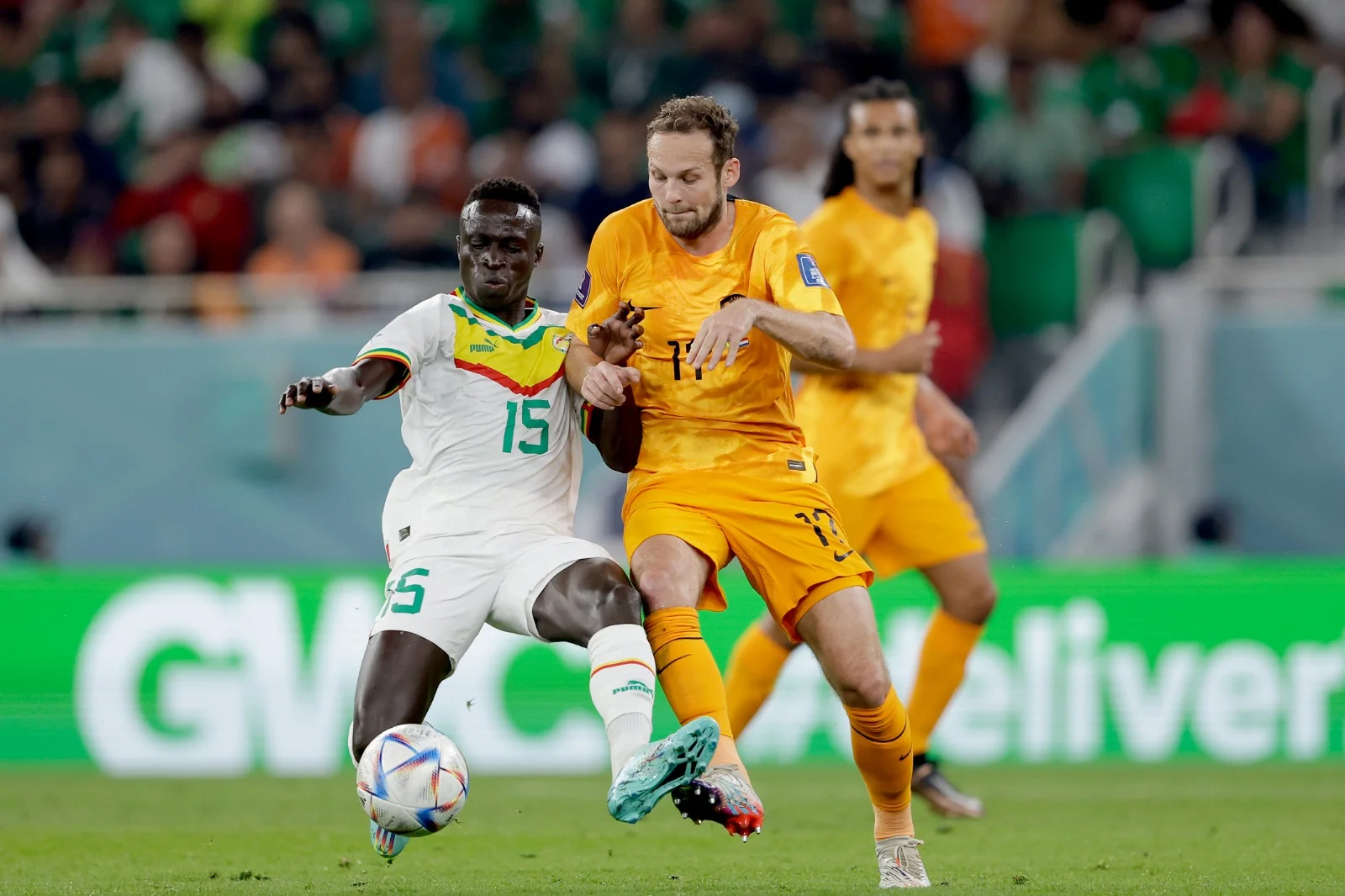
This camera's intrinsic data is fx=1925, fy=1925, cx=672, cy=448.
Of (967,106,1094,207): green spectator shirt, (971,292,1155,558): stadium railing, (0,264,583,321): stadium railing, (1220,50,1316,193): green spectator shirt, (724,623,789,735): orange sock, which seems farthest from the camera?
(1220,50,1316,193): green spectator shirt

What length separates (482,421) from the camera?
20.1 feet

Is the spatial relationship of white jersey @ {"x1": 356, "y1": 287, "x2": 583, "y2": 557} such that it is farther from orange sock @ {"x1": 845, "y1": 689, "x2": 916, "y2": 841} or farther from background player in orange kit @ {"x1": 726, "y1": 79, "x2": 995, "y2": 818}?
background player in orange kit @ {"x1": 726, "y1": 79, "x2": 995, "y2": 818}

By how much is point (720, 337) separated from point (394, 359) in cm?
112

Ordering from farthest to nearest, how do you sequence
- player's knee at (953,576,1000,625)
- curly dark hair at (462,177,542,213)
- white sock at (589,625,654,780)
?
1. player's knee at (953,576,1000,625)
2. curly dark hair at (462,177,542,213)
3. white sock at (589,625,654,780)

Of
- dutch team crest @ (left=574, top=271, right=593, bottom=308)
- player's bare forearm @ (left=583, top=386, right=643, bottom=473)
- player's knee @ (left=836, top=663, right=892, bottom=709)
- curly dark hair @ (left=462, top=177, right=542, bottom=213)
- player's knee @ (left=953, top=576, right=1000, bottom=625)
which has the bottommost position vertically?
player's knee @ (left=953, top=576, right=1000, bottom=625)

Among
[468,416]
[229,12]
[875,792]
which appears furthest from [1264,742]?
[229,12]

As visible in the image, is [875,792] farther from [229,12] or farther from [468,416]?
[229,12]

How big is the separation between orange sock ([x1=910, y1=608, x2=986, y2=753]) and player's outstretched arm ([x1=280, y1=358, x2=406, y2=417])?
119 inches

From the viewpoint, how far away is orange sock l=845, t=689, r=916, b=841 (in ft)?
19.2

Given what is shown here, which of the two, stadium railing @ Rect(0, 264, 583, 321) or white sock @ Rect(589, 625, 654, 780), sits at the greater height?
stadium railing @ Rect(0, 264, 583, 321)

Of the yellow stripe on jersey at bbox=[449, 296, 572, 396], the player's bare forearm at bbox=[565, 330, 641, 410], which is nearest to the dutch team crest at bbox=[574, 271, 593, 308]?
the yellow stripe on jersey at bbox=[449, 296, 572, 396]

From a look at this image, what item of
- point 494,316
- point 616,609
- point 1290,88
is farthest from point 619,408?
point 1290,88

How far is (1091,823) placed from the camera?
26.7 feet

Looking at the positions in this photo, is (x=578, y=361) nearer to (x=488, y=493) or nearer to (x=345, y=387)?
(x=488, y=493)
